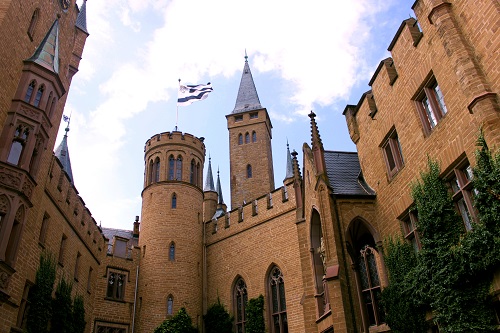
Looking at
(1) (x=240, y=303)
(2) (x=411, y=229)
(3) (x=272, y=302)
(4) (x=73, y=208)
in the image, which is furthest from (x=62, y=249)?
(2) (x=411, y=229)

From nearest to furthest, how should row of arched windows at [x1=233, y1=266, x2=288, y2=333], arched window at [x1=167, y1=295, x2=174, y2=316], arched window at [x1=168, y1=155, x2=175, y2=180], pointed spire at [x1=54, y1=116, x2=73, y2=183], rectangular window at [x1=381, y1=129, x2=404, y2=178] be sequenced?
rectangular window at [x1=381, y1=129, x2=404, y2=178] < row of arched windows at [x1=233, y1=266, x2=288, y2=333] < arched window at [x1=167, y1=295, x2=174, y2=316] < pointed spire at [x1=54, y1=116, x2=73, y2=183] < arched window at [x1=168, y1=155, x2=175, y2=180]

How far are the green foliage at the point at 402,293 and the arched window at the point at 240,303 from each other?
15.5 m

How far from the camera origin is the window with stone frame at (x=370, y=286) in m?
11.6

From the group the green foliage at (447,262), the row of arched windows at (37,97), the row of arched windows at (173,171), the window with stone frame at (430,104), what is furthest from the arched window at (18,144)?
the row of arched windows at (173,171)

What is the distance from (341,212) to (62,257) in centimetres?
1241

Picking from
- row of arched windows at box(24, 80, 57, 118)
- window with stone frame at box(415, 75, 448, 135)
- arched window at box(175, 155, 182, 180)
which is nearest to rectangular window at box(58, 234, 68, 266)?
row of arched windows at box(24, 80, 57, 118)

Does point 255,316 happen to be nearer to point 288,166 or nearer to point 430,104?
point 288,166

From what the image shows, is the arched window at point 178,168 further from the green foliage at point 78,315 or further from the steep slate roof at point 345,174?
the steep slate roof at point 345,174

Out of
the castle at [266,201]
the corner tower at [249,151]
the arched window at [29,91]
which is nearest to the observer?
the castle at [266,201]

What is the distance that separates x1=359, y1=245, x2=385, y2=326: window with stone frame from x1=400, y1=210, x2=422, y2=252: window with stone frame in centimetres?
175

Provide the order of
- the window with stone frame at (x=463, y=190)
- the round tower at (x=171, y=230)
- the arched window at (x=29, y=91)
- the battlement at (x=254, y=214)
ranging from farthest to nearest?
the round tower at (x=171, y=230)
the battlement at (x=254, y=214)
the arched window at (x=29, y=91)
the window with stone frame at (x=463, y=190)

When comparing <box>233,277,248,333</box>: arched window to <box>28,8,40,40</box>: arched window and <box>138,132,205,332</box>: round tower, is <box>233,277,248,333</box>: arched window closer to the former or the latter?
<box>138,132,205,332</box>: round tower

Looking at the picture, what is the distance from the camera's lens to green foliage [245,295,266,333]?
23.0 m

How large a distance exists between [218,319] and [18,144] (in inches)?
601
